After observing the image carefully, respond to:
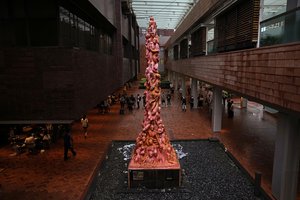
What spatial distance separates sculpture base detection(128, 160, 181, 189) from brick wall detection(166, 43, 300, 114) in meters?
4.36

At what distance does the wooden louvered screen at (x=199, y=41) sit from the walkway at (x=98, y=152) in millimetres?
5956

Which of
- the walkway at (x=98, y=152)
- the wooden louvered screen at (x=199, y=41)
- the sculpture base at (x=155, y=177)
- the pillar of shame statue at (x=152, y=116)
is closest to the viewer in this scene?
the walkway at (x=98, y=152)

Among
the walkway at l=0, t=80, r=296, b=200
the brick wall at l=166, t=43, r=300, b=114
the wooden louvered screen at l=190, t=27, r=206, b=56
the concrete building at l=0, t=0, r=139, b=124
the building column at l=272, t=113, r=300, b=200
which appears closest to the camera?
the brick wall at l=166, t=43, r=300, b=114

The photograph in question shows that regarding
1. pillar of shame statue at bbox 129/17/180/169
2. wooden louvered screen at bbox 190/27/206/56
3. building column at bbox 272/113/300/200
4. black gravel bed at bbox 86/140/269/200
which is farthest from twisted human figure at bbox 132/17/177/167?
wooden louvered screen at bbox 190/27/206/56

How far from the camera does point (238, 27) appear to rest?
43.2 feet

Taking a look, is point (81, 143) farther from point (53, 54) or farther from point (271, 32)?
point (271, 32)

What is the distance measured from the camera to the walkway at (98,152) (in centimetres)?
1095

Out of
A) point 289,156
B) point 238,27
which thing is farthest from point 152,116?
point 238,27

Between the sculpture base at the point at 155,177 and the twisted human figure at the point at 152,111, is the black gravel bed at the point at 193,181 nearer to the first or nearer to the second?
the sculpture base at the point at 155,177

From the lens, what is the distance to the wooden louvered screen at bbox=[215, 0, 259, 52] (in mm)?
11156

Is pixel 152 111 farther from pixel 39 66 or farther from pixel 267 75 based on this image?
pixel 267 75

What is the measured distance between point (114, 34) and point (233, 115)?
13.5 m

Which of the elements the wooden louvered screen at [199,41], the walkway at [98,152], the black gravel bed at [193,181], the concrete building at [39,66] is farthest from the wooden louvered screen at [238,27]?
the concrete building at [39,66]

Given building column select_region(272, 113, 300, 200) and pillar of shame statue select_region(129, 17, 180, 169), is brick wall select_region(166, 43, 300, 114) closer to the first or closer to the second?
building column select_region(272, 113, 300, 200)
